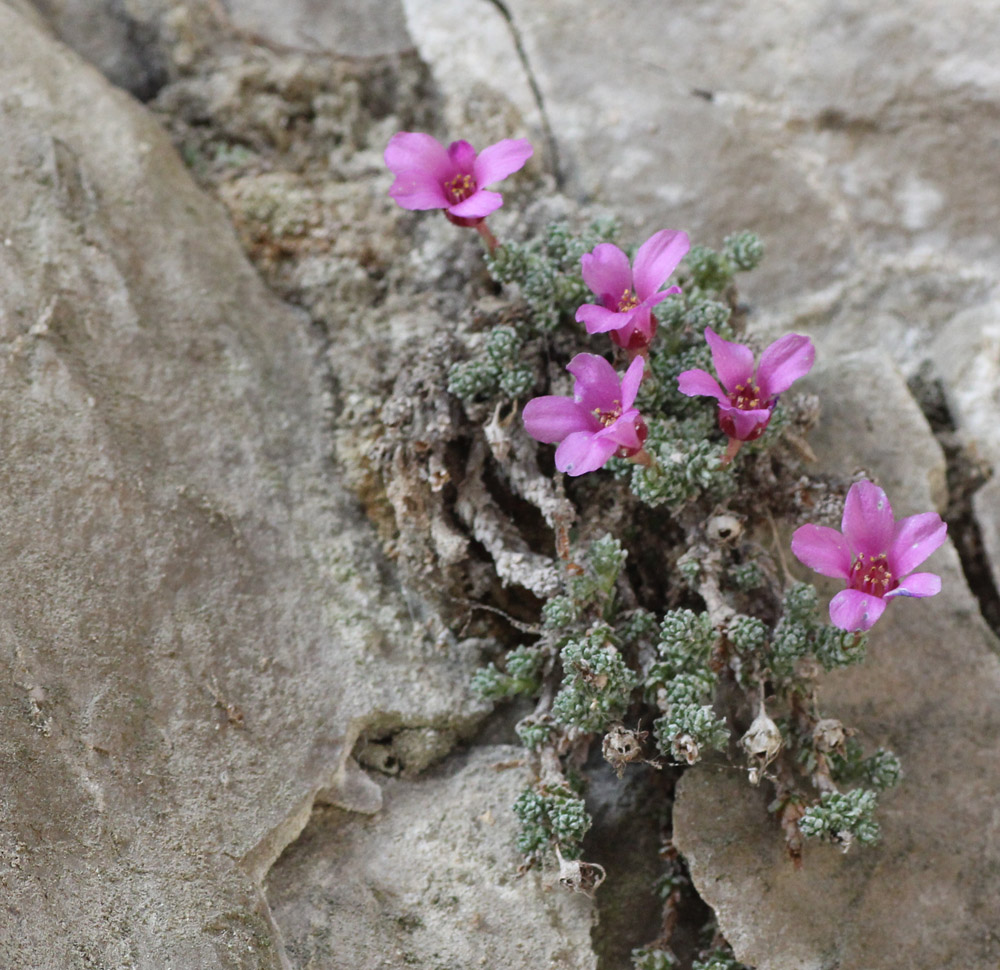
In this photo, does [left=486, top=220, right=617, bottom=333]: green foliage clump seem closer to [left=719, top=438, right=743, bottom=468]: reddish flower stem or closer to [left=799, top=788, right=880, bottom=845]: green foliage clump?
[left=719, top=438, right=743, bottom=468]: reddish flower stem

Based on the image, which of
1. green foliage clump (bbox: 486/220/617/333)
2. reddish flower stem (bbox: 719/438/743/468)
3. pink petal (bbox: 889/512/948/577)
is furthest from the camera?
green foliage clump (bbox: 486/220/617/333)

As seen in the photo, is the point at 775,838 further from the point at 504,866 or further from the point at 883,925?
the point at 504,866

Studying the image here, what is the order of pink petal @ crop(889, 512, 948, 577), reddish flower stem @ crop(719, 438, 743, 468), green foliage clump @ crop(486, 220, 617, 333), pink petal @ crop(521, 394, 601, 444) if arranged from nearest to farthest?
Result: pink petal @ crop(889, 512, 948, 577) → pink petal @ crop(521, 394, 601, 444) → reddish flower stem @ crop(719, 438, 743, 468) → green foliage clump @ crop(486, 220, 617, 333)

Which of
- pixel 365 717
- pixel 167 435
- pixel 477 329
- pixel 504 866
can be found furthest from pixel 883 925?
pixel 167 435

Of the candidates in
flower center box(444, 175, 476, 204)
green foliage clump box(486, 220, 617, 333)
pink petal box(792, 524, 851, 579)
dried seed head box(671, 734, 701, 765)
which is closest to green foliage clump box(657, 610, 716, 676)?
dried seed head box(671, 734, 701, 765)

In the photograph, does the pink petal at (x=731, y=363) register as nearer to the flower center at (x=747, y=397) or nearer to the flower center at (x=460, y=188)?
the flower center at (x=747, y=397)

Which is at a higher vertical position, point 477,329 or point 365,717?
point 477,329

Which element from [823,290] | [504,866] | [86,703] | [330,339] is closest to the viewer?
[86,703]
